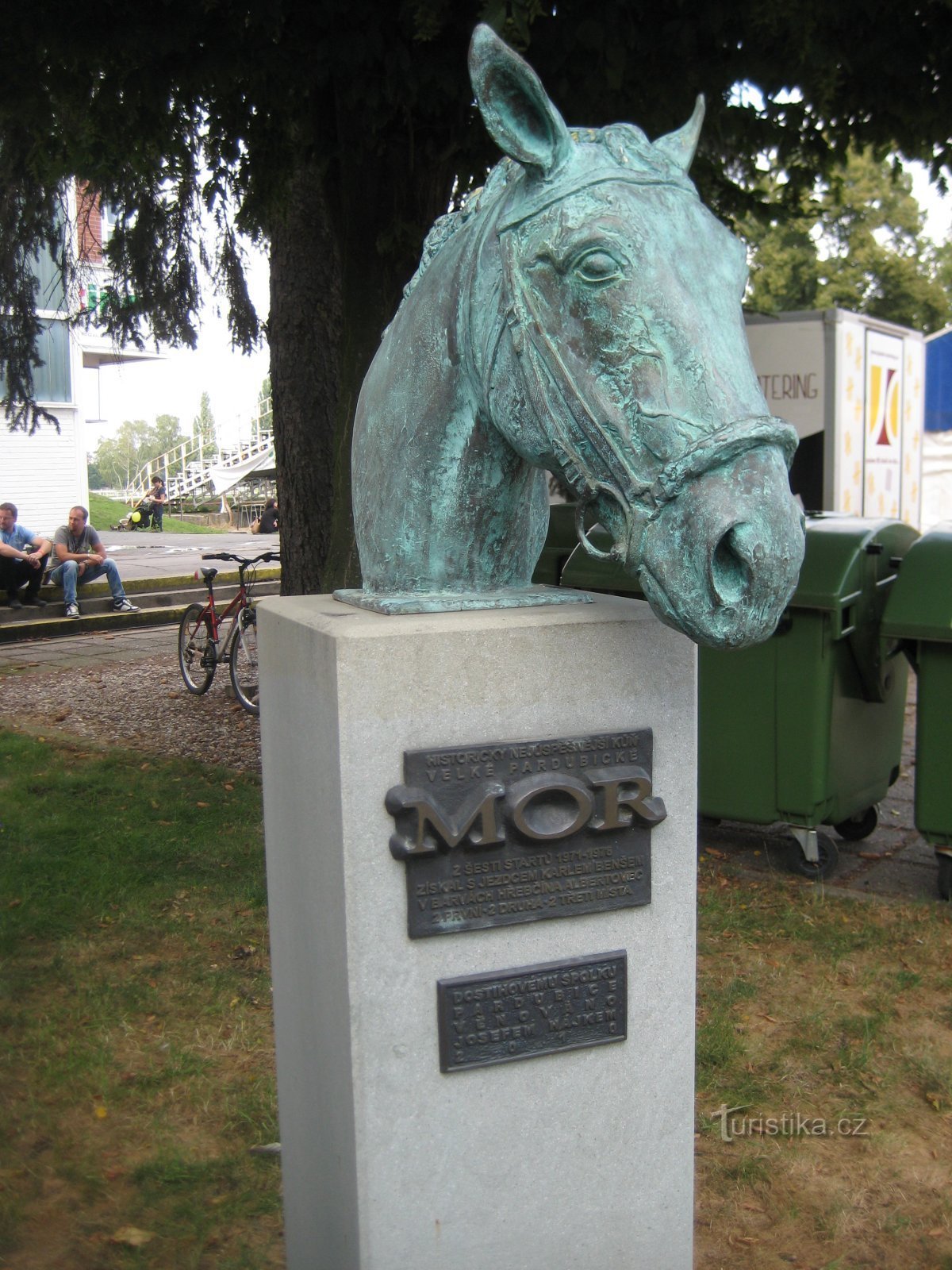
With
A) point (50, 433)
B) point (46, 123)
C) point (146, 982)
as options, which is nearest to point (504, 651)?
point (146, 982)

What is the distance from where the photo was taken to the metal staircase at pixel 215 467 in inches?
1924

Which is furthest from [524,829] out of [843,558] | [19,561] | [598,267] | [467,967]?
[19,561]

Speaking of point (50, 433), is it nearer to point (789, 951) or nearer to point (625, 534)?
point (789, 951)

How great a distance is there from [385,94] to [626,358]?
3.36 m

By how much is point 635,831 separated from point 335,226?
4.13 metres

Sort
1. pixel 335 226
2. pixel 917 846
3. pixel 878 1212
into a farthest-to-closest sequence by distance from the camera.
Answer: pixel 917 846
pixel 335 226
pixel 878 1212

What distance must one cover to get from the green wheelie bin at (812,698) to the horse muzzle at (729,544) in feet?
11.7

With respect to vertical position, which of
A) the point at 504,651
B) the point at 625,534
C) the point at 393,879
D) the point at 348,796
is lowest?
the point at 393,879

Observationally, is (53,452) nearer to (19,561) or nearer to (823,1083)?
(19,561)

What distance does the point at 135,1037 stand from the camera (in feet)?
14.0

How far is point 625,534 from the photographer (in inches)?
74.9

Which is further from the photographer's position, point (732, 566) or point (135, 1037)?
point (135, 1037)

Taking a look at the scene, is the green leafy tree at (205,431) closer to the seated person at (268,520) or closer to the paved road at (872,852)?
the seated person at (268,520)

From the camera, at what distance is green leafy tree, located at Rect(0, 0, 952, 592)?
14.9ft
